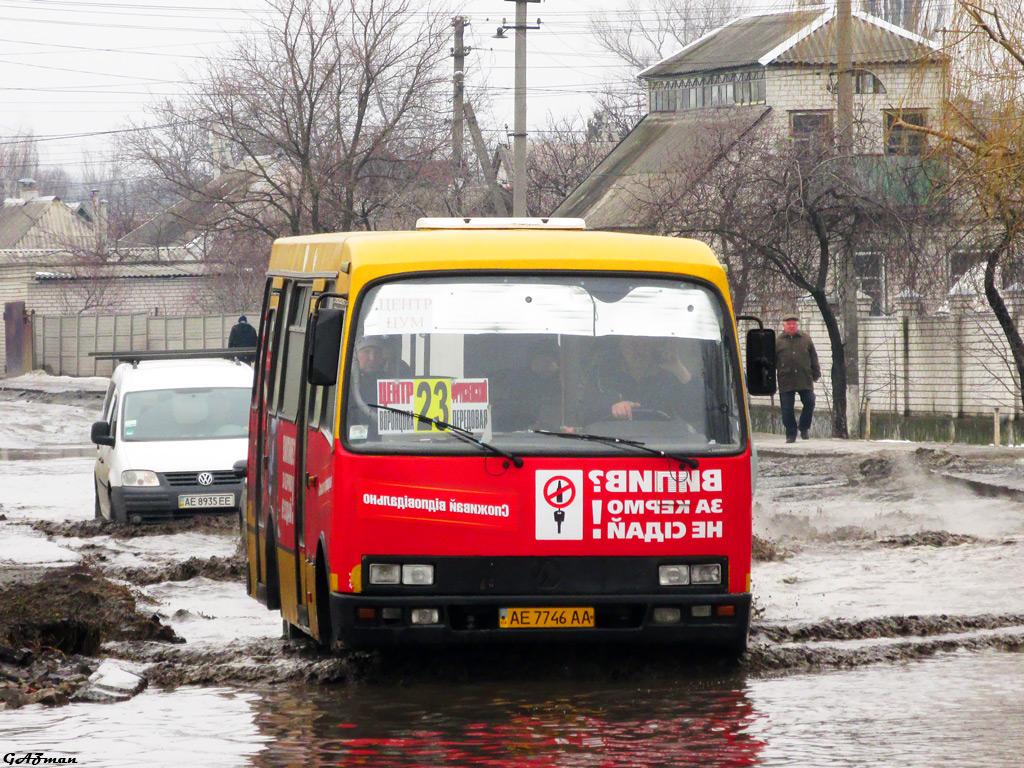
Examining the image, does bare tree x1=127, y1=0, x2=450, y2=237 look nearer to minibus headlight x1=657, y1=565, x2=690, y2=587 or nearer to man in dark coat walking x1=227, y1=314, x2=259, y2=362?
man in dark coat walking x1=227, y1=314, x2=259, y2=362

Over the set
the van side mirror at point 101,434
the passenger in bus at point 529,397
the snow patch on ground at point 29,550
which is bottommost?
the snow patch on ground at point 29,550

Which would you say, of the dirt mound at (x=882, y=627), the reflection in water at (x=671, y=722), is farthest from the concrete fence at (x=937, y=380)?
the reflection in water at (x=671, y=722)

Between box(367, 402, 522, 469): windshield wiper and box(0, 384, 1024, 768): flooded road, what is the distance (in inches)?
43.8

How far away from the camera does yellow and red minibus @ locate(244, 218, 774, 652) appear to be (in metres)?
7.97

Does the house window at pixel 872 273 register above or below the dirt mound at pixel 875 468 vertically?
above

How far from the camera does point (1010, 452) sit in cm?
2281

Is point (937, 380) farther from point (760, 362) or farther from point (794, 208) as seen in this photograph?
point (760, 362)

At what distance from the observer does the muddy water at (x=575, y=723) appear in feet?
21.8

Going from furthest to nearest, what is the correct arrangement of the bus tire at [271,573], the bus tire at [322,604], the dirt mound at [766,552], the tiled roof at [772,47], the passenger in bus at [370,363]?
the tiled roof at [772,47] < the dirt mound at [766,552] < the bus tire at [271,573] < the bus tire at [322,604] < the passenger in bus at [370,363]

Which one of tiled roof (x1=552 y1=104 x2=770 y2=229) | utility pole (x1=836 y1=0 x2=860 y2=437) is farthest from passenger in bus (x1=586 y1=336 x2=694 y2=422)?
tiled roof (x1=552 y1=104 x2=770 y2=229)

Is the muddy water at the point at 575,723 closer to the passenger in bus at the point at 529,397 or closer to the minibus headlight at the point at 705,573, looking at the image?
the minibus headlight at the point at 705,573

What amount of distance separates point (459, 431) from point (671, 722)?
5.50 ft

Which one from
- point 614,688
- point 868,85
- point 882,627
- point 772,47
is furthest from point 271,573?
point 772,47

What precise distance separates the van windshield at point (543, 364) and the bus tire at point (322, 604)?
2.54 feet
